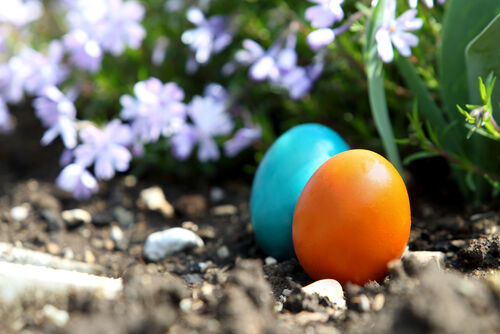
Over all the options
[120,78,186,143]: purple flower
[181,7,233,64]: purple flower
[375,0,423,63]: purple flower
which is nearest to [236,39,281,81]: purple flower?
[181,7,233,64]: purple flower

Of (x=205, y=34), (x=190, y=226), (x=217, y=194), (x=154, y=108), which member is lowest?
(x=217, y=194)

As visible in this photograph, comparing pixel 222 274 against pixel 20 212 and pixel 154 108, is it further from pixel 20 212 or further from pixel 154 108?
pixel 20 212

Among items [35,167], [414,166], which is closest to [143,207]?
[35,167]

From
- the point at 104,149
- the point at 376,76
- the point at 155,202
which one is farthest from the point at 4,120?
the point at 376,76

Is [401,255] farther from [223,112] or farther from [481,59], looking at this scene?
[223,112]

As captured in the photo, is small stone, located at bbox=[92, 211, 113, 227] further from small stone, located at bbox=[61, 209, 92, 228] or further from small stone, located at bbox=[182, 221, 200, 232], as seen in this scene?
small stone, located at bbox=[182, 221, 200, 232]

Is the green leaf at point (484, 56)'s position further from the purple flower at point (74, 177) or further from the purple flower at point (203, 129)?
the purple flower at point (74, 177)
